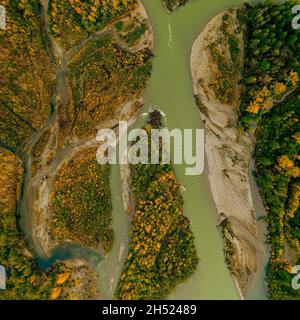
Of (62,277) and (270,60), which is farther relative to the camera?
(270,60)

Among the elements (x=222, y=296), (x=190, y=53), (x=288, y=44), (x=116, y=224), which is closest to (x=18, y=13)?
(x=190, y=53)

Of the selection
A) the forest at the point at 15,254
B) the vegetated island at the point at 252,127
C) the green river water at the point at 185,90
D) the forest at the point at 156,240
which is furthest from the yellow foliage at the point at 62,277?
the vegetated island at the point at 252,127

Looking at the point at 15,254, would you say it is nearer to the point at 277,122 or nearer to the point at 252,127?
the point at 252,127

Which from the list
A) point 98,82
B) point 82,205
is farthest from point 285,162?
point 82,205

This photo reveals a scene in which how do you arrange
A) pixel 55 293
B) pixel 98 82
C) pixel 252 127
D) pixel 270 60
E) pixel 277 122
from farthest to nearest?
1. pixel 252 127
2. pixel 98 82
3. pixel 270 60
4. pixel 277 122
5. pixel 55 293

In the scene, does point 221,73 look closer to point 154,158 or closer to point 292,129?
point 292,129
